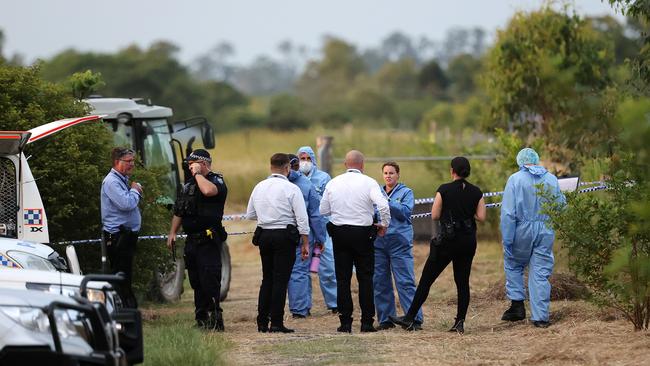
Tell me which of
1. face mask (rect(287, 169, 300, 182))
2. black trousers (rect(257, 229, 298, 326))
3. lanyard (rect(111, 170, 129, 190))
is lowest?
black trousers (rect(257, 229, 298, 326))

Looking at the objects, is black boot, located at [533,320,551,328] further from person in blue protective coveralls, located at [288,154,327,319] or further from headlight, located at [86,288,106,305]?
headlight, located at [86,288,106,305]

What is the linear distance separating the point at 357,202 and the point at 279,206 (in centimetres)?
76

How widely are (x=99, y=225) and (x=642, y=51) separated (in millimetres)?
6308

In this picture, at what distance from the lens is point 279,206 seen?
12430 mm

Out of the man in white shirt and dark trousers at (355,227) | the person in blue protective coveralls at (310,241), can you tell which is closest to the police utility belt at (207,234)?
the man in white shirt and dark trousers at (355,227)

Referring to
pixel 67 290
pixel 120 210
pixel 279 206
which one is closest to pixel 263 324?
pixel 279 206

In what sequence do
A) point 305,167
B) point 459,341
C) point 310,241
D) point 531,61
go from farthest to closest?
point 531,61 < point 305,167 < point 310,241 < point 459,341

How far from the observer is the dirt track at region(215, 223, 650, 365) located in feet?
33.8

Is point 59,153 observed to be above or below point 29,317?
above

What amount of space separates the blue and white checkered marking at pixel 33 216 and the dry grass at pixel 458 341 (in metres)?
2.09

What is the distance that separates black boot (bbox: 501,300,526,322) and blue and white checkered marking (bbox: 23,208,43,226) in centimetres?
477

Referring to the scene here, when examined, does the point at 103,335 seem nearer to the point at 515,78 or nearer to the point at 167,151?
the point at 167,151

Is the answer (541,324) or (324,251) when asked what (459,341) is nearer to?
(541,324)

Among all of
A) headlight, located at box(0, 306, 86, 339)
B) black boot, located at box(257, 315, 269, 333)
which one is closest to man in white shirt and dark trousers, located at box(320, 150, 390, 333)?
black boot, located at box(257, 315, 269, 333)
